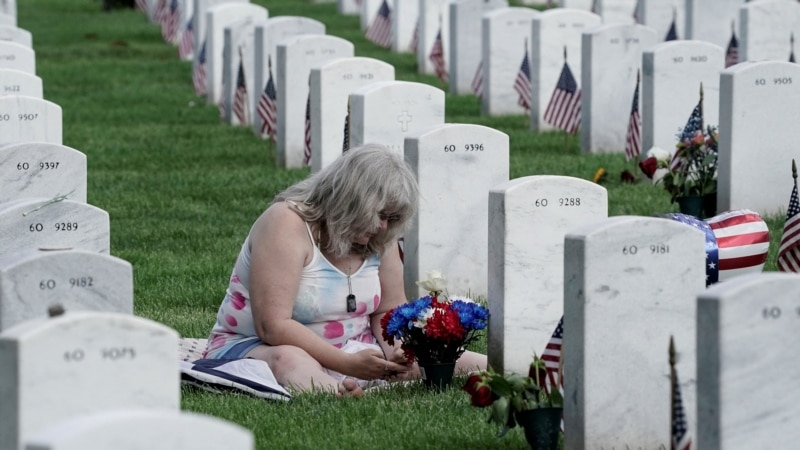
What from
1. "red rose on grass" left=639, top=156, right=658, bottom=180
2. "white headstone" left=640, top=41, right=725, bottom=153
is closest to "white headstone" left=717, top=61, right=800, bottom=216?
"red rose on grass" left=639, top=156, right=658, bottom=180

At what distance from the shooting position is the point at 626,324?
6035 millimetres

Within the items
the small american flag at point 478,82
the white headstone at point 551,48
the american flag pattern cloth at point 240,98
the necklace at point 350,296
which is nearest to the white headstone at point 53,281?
the necklace at point 350,296

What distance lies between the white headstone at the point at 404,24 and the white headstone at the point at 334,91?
1016cm

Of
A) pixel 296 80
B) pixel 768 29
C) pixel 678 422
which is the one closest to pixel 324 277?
pixel 678 422

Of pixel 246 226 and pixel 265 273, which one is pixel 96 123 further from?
pixel 265 273

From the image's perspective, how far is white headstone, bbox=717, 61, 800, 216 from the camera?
11.2m

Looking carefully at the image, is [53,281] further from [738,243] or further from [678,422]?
[738,243]

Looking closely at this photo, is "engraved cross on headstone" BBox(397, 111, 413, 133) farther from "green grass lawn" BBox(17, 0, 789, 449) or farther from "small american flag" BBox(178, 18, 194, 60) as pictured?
"small american flag" BBox(178, 18, 194, 60)

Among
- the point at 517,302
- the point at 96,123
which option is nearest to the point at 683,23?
the point at 96,123

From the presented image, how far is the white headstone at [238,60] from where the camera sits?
54.2 feet

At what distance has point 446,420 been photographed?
662 cm

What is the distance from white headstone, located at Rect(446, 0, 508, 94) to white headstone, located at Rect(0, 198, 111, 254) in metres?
11.6

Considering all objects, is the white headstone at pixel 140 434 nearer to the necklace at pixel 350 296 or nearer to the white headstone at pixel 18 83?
the necklace at pixel 350 296

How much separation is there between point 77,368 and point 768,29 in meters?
12.2
